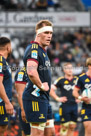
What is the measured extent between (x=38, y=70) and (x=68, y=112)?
15.4 feet

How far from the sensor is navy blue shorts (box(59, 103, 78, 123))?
387 inches

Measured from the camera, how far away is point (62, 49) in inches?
701

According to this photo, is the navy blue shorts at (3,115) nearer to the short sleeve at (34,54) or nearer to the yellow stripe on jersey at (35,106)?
the yellow stripe on jersey at (35,106)

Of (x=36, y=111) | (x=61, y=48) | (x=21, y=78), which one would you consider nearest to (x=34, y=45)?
(x=36, y=111)

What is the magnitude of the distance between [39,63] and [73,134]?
209 inches

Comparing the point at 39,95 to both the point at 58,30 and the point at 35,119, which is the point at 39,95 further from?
the point at 58,30

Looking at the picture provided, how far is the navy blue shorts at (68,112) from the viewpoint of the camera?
9.82 metres

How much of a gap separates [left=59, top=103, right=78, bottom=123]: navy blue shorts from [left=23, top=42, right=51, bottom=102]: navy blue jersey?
4.50 metres

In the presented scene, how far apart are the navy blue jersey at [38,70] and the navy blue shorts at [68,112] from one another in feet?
14.8

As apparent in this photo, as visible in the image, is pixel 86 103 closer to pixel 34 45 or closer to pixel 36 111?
pixel 36 111

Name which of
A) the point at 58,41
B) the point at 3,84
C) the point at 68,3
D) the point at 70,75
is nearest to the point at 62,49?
the point at 58,41

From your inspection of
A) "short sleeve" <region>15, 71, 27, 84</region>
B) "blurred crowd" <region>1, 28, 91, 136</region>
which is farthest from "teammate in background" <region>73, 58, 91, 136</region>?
"blurred crowd" <region>1, 28, 91, 136</region>

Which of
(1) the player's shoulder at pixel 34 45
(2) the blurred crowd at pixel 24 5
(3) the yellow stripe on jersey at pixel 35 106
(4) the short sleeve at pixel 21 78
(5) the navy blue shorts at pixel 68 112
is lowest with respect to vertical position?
(5) the navy blue shorts at pixel 68 112

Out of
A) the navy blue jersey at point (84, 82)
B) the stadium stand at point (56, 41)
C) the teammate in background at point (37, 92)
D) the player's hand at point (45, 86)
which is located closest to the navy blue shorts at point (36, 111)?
the teammate in background at point (37, 92)
